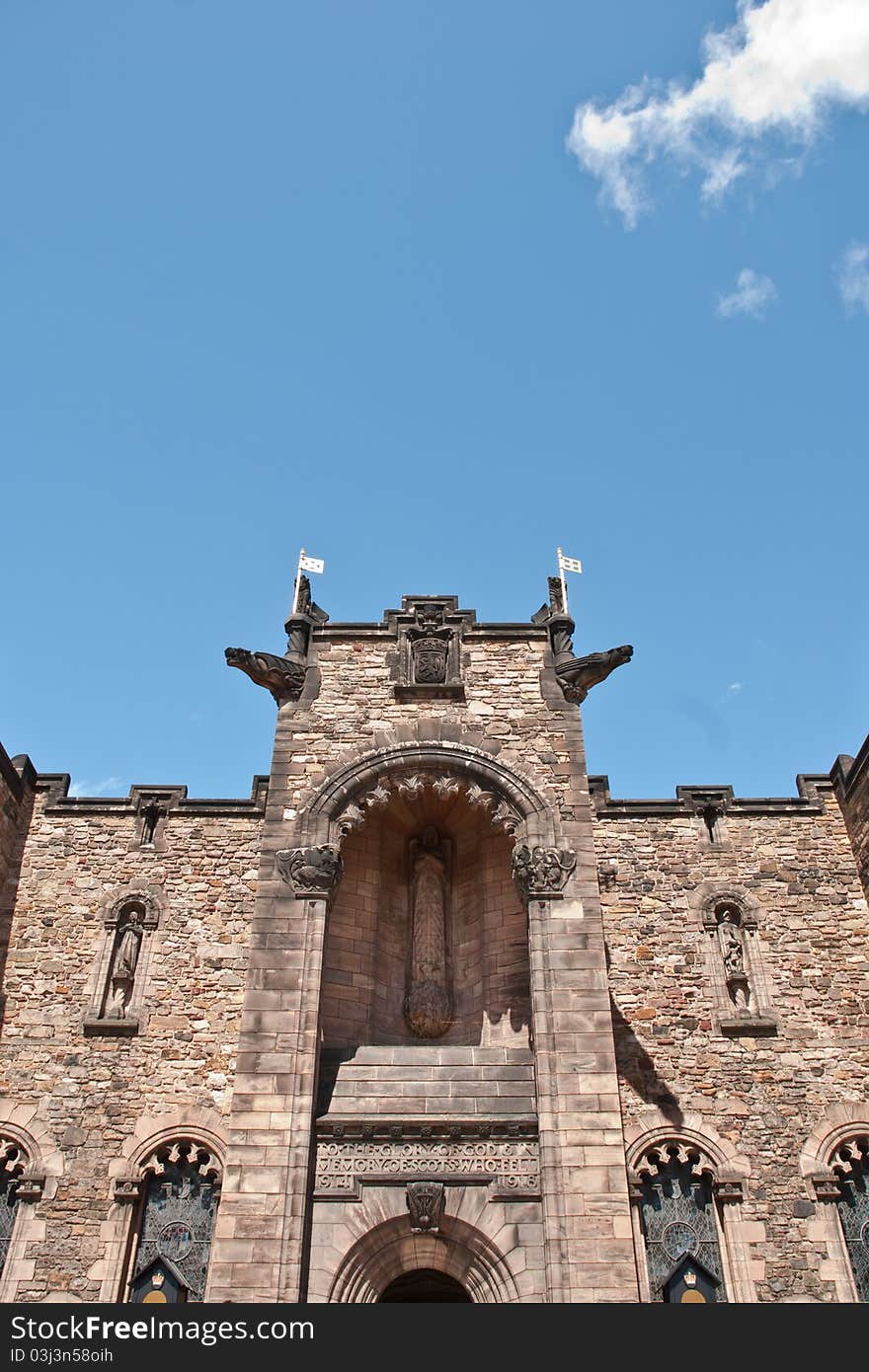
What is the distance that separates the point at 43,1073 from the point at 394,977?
16.6 ft

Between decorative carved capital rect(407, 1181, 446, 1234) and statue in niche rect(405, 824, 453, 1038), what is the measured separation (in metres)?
2.81

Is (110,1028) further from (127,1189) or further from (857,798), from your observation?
(857,798)

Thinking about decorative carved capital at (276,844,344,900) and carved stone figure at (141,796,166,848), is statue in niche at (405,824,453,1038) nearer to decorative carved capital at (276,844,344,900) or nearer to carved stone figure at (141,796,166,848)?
decorative carved capital at (276,844,344,900)

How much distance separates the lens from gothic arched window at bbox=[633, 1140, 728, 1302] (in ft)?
43.7

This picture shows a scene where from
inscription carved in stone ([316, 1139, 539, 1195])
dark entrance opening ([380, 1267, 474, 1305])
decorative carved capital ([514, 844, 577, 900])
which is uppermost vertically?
decorative carved capital ([514, 844, 577, 900])

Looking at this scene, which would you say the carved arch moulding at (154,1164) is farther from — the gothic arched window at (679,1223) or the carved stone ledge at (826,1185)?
the carved stone ledge at (826,1185)

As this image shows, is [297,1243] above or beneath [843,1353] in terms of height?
above

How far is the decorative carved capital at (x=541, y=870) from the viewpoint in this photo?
523 inches

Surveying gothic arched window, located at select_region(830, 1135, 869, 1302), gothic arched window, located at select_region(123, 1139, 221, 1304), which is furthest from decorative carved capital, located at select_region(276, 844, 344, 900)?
gothic arched window, located at select_region(830, 1135, 869, 1302)

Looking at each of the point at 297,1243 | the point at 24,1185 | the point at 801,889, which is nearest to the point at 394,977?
the point at 297,1243

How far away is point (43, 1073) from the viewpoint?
14.7 metres

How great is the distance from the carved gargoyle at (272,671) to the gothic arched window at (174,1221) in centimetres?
628

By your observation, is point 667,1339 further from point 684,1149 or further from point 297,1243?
point 684,1149

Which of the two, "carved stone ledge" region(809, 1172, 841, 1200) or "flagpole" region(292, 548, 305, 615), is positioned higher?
"flagpole" region(292, 548, 305, 615)
